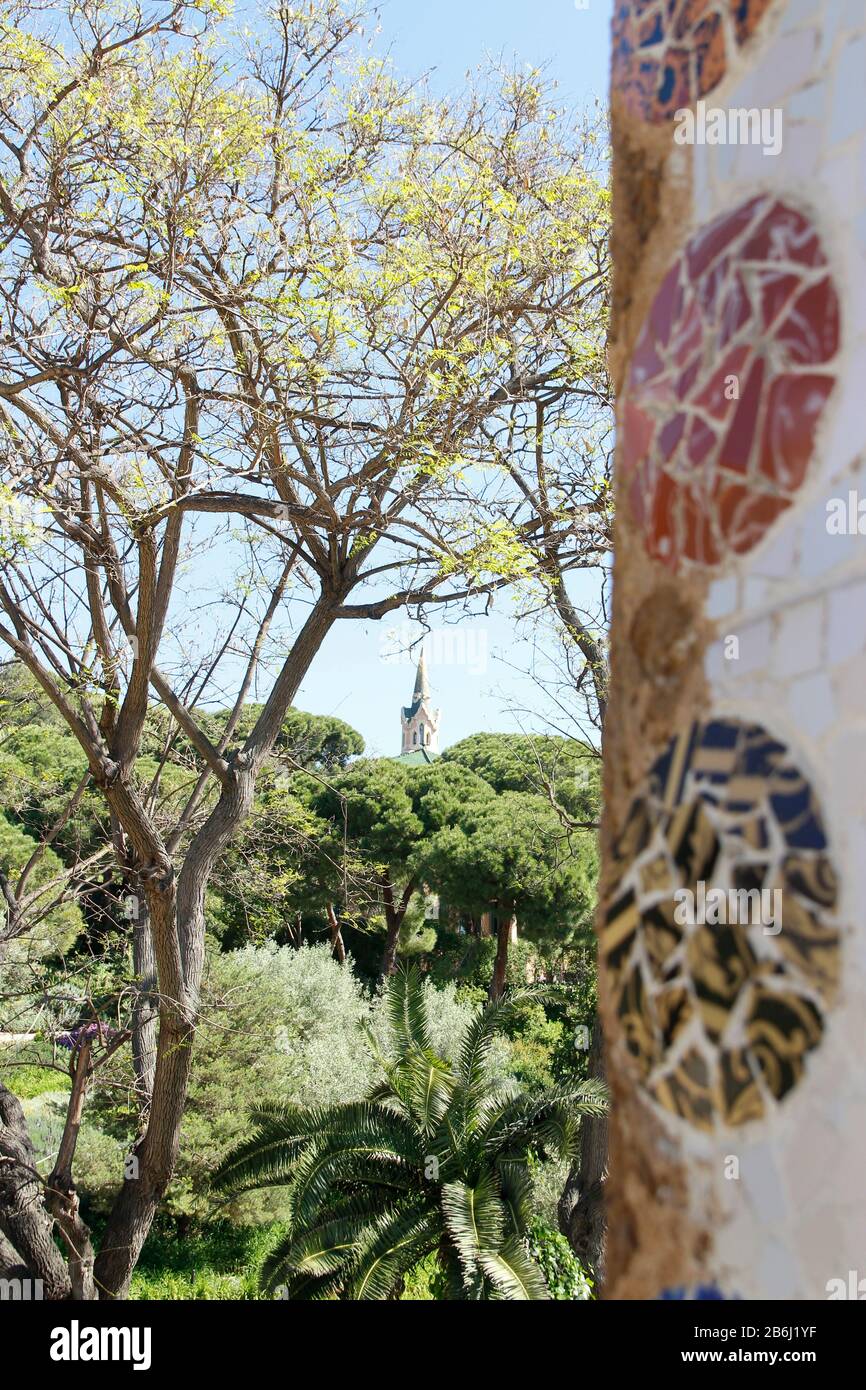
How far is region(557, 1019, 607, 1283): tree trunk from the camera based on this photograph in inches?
341

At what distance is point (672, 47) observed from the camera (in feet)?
4.66

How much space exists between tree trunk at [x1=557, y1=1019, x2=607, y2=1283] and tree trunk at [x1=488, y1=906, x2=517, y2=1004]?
1053 cm

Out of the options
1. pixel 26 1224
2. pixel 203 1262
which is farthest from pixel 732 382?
pixel 203 1262

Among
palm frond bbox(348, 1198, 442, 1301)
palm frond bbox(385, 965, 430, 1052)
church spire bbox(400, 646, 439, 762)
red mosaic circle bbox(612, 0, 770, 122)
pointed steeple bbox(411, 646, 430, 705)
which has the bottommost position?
palm frond bbox(348, 1198, 442, 1301)

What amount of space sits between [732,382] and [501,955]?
20002 mm

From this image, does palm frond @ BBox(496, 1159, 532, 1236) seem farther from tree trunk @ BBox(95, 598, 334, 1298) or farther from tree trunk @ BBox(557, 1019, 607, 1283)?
tree trunk @ BBox(95, 598, 334, 1298)

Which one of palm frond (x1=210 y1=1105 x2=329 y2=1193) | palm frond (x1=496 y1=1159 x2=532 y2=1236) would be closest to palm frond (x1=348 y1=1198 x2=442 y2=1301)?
palm frond (x1=496 y1=1159 x2=532 y2=1236)

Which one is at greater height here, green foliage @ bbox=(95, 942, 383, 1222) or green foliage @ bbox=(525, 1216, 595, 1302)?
green foliage @ bbox=(95, 942, 383, 1222)

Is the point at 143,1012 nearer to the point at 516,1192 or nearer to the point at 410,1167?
the point at 410,1167

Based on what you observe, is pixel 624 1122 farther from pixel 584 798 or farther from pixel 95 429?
pixel 584 798

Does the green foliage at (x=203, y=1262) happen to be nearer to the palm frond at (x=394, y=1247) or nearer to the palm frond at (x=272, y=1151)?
the palm frond at (x=272, y=1151)

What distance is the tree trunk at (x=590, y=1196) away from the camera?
28.4ft

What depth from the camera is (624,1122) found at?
134cm

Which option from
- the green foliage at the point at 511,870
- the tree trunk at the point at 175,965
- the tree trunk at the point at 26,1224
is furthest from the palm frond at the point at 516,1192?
the green foliage at the point at 511,870
